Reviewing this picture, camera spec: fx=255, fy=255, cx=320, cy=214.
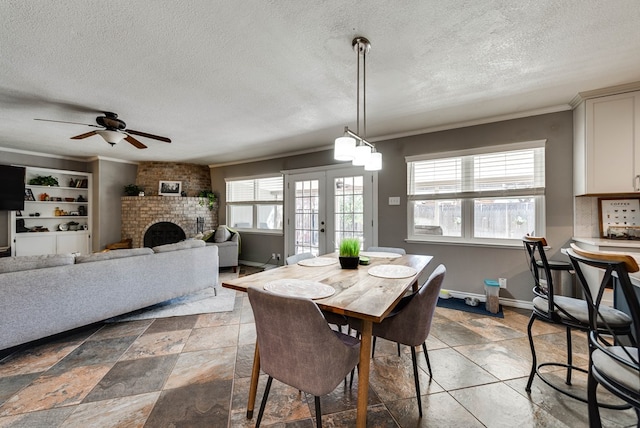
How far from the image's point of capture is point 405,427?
1422 millimetres

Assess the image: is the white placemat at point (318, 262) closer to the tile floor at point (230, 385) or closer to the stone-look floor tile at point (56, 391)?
the tile floor at point (230, 385)

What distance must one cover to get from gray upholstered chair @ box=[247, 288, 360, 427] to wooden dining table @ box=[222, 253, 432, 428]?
4.1 inches

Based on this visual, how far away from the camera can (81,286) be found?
7.70 feet

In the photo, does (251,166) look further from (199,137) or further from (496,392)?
(496,392)

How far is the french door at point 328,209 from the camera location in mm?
4191

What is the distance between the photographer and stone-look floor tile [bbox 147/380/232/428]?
145 centimetres

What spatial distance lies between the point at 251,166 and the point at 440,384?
17.0ft

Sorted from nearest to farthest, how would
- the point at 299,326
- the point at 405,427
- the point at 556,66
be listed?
the point at 299,326 → the point at 405,427 → the point at 556,66

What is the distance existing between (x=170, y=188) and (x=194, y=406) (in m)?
5.58

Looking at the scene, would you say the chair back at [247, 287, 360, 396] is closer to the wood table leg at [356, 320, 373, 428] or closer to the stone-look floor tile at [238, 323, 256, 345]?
the wood table leg at [356, 320, 373, 428]

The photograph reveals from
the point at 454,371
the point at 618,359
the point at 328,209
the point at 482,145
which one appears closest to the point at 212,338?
the point at 454,371

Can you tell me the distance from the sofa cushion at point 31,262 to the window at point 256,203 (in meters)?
3.38

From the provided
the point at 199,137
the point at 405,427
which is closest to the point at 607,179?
the point at 405,427

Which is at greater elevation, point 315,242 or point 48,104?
point 48,104
